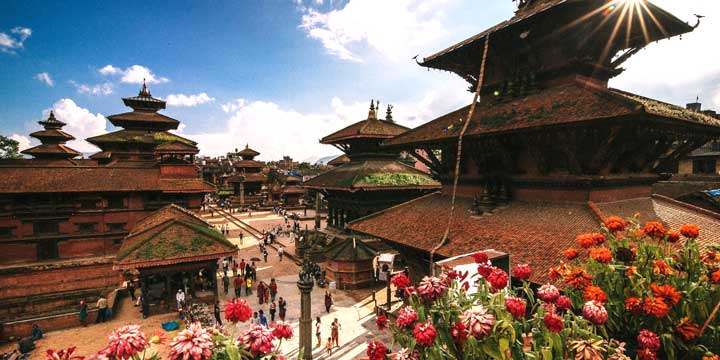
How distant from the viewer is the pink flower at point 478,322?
102 inches

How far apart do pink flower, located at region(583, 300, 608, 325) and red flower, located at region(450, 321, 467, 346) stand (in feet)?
3.66

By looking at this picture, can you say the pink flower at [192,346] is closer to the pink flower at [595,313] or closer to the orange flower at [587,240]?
the pink flower at [595,313]

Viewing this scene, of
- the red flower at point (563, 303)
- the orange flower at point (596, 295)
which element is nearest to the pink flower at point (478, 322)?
the red flower at point (563, 303)

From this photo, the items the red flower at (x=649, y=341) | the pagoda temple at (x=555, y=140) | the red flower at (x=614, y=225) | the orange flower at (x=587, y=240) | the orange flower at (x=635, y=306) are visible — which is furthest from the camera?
the pagoda temple at (x=555, y=140)

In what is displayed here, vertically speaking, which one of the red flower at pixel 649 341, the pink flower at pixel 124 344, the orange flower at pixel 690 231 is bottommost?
the red flower at pixel 649 341

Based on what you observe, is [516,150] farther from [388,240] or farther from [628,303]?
[628,303]

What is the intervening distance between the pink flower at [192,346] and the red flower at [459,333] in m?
1.96

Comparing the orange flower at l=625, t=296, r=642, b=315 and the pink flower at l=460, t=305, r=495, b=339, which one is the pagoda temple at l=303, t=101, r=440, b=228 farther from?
the pink flower at l=460, t=305, r=495, b=339

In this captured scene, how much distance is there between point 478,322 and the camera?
263 cm

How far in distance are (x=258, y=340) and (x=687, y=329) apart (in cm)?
395

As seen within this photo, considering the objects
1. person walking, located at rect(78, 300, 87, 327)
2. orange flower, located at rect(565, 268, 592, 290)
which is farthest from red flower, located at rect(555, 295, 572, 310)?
person walking, located at rect(78, 300, 87, 327)

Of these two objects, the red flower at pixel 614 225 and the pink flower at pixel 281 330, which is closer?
the pink flower at pixel 281 330

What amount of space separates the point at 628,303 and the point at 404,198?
25.0 meters

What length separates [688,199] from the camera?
54.2 feet
